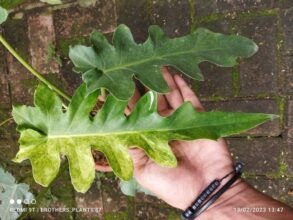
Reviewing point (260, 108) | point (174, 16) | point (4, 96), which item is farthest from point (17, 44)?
point (260, 108)

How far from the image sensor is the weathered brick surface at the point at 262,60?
5.08 ft

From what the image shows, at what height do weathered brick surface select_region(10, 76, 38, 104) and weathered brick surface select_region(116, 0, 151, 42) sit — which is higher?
weathered brick surface select_region(116, 0, 151, 42)

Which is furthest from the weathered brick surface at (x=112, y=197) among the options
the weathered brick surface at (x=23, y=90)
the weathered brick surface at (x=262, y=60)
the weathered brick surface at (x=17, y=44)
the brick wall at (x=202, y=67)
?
the weathered brick surface at (x=262, y=60)

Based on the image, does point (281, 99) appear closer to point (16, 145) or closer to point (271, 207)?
point (271, 207)

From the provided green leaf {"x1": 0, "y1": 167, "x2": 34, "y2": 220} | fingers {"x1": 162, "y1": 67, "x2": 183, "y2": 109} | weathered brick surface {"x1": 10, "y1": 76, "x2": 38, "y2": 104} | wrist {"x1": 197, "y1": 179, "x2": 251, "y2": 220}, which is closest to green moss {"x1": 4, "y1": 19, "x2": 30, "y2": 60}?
weathered brick surface {"x1": 10, "y1": 76, "x2": 38, "y2": 104}

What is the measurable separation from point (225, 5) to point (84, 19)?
63cm

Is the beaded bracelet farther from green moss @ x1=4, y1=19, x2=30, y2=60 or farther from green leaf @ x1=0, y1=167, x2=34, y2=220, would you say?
green moss @ x1=4, y1=19, x2=30, y2=60

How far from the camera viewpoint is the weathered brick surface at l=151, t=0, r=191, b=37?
65.4 inches

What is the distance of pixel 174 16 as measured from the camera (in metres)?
1.67

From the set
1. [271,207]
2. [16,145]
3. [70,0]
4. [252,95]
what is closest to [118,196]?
[16,145]

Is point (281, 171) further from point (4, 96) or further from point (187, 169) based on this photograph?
point (4, 96)

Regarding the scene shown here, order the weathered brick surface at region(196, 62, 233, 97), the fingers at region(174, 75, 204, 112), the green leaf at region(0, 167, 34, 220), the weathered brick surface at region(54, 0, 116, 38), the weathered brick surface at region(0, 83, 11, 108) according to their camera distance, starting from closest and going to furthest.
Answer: the fingers at region(174, 75, 204, 112) → the green leaf at region(0, 167, 34, 220) → the weathered brick surface at region(196, 62, 233, 97) → the weathered brick surface at region(54, 0, 116, 38) → the weathered brick surface at region(0, 83, 11, 108)

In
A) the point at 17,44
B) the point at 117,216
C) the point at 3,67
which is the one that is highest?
the point at 17,44

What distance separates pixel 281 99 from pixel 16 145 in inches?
50.8
